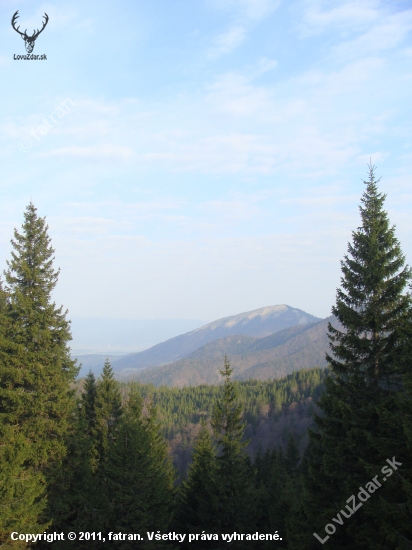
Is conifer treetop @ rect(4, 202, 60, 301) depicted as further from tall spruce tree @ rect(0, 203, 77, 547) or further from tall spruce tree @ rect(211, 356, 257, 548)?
tall spruce tree @ rect(211, 356, 257, 548)

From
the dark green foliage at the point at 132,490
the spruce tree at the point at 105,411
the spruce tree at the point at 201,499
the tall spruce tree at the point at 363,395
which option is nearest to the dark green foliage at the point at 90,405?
the spruce tree at the point at 105,411

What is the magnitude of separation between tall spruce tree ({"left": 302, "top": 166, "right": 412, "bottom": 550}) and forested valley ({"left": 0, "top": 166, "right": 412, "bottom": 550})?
0.04m

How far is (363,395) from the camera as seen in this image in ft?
46.0

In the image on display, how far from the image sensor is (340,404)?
1306cm

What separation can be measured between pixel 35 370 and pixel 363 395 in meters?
13.9

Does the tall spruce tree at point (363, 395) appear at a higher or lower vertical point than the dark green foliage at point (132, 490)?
higher

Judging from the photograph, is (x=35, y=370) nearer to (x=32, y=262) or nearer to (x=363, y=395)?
(x=32, y=262)

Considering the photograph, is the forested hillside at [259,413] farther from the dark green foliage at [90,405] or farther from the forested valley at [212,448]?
the forested valley at [212,448]

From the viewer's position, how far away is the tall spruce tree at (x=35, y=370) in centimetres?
1738

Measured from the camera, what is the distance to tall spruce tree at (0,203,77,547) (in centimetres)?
1738

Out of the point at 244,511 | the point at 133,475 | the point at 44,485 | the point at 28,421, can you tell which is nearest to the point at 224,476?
the point at 244,511

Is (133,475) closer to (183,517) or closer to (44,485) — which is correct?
(44,485)

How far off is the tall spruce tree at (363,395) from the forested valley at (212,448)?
0.04 metres

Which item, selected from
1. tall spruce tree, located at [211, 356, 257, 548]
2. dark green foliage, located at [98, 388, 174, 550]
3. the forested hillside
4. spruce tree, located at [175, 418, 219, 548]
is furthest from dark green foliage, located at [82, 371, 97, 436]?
the forested hillside
